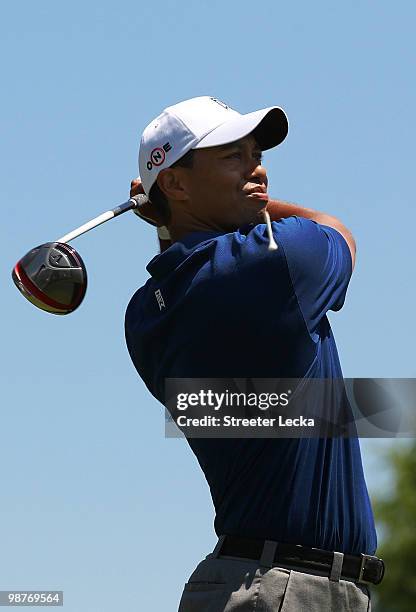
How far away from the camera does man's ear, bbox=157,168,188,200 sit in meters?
6.15

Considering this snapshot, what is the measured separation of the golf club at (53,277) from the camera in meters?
6.05

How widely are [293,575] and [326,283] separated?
42.2 inches

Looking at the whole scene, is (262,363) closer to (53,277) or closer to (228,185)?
(228,185)

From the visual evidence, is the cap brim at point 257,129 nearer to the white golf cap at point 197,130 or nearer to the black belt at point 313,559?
the white golf cap at point 197,130

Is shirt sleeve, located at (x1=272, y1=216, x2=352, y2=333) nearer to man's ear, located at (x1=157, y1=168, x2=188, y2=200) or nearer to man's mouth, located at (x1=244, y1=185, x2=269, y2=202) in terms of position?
man's mouth, located at (x1=244, y1=185, x2=269, y2=202)

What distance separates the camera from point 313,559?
5484 mm

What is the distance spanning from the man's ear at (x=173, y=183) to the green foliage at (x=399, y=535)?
2398 cm

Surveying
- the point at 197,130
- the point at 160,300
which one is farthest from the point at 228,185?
the point at 160,300

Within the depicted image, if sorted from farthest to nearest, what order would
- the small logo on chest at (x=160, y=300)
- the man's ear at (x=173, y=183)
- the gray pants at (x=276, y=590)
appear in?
the man's ear at (x=173, y=183) < the small logo on chest at (x=160, y=300) < the gray pants at (x=276, y=590)

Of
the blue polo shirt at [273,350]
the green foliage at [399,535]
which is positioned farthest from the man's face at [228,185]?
the green foliage at [399,535]

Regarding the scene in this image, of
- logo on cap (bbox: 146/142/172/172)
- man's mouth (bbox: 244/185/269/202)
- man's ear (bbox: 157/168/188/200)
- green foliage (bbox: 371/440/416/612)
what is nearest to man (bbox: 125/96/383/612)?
man's mouth (bbox: 244/185/269/202)

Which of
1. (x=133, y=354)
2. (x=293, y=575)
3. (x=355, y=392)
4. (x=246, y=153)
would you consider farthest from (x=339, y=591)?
(x=246, y=153)

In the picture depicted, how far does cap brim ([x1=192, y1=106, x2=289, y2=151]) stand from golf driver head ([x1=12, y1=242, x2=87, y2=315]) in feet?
2.24

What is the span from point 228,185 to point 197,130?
302 mm
